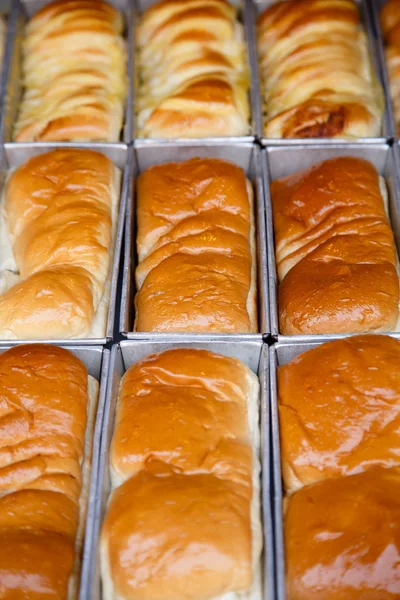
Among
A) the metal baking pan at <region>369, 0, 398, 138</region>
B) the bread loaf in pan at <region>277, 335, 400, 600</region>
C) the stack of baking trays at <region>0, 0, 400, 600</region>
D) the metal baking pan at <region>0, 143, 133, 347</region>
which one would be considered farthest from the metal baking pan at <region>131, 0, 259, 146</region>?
the bread loaf in pan at <region>277, 335, 400, 600</region>

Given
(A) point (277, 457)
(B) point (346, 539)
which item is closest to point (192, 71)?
(A) point (277, 457)

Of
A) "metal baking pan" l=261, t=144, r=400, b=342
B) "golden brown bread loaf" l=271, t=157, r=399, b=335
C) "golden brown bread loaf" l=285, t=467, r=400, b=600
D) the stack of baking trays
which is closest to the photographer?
"golden brown bread loaf" l=285, t=467, r=400, b=600

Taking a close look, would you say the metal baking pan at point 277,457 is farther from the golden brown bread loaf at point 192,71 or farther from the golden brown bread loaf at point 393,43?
the golden brown bread loaf at point 393,43

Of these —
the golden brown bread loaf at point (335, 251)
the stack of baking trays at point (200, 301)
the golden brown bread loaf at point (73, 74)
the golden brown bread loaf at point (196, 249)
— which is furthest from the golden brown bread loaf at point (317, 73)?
the golden brown bread loaf at point (73, 74)

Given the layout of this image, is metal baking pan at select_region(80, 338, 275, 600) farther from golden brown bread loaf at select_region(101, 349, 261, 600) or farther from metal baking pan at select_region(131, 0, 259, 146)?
metal baking pan at select_region(131, 0, 259, 146)

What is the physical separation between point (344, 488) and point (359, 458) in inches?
5.4

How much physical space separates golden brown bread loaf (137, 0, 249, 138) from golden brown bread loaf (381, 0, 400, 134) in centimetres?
94

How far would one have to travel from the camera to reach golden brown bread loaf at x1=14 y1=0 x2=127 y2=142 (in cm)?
379

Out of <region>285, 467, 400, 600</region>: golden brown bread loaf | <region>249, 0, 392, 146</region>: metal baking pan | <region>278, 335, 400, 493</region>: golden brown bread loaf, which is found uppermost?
<region>249, 0, 392, 146</region>: metal baking pan

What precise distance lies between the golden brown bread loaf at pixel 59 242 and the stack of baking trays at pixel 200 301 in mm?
12

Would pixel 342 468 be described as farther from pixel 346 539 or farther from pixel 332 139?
pixel 332 139

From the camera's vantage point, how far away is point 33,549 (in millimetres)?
2098

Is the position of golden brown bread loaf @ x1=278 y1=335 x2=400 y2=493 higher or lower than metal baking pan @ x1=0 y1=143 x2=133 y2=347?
lower

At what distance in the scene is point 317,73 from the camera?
12.8ft
